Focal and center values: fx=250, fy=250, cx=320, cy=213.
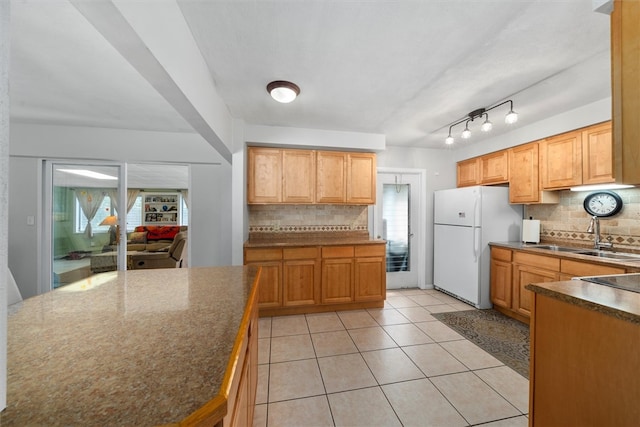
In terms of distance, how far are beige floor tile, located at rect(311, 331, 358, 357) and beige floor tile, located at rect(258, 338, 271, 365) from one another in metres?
0.43

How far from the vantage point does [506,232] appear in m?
3.42

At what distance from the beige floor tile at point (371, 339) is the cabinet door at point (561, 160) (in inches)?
101

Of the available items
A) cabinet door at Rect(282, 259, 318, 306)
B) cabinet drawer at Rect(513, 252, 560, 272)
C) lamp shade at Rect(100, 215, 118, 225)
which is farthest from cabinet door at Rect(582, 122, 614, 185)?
lamp shade at Rect(100, 215, 118, 225)

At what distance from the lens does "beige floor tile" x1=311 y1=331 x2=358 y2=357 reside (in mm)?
2302

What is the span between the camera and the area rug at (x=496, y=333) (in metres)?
2.19

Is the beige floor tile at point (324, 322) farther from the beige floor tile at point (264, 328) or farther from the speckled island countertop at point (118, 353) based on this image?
the speckled island countertop at point (118, 353)

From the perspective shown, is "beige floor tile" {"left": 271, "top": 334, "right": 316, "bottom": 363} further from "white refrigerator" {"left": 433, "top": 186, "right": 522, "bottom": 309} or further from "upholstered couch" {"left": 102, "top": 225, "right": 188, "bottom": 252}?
"upholstered couch" {"left": 102, "top": 225, "right": 188, "bottom": 252}

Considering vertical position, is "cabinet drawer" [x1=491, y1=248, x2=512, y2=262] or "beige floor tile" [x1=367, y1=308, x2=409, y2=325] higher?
"cabinet drawer" [x1=491, y1=248, x2=512, y2=262]

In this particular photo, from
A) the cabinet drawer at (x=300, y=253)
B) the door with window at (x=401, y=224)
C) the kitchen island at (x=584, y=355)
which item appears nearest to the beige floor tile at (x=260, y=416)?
the kitchen island at (x=584, y=355)

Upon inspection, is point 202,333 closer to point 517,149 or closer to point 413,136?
point 413,136

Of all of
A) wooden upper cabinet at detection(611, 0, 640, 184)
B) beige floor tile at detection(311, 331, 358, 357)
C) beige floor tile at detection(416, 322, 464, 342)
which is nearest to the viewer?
wooden upper cabinet at detection(611, 0, 640, 184)

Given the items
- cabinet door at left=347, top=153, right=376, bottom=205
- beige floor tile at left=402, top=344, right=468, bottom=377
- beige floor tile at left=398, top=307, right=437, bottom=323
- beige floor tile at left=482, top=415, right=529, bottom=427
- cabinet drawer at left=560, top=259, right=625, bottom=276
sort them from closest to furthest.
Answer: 1. beige floor tile at left=482, top=415, right=529, bottom=427
2. beige floor tile at left=402, top=344, right=468, bottom=377
3. cabinet drawer at left=560, top=259, right=625, bottom=276
4. beige floor tile at left=398, top=307, right=437, bottom=323
5. cabinet door at left=347, top=153, right=376, bottom=205

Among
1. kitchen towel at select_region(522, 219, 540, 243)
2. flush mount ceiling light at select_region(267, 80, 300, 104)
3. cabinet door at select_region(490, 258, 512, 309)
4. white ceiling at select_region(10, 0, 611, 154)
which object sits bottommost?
cabinet door at select_region(490, 258, 512, 309)

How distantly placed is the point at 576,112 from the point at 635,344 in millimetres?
2755
